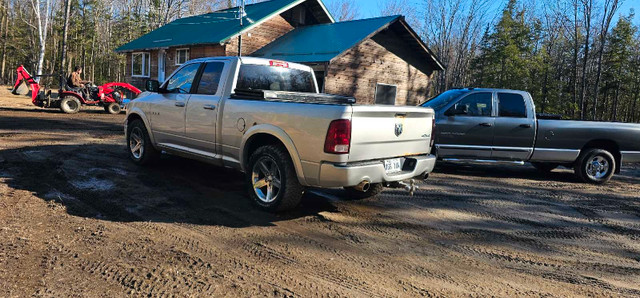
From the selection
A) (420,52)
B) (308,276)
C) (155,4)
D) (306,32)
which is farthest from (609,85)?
(155,4)

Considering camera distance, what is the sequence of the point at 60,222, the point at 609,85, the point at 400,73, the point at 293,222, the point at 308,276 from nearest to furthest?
the point at 308,276, the point at 60,222, the point at 293,222, the point at 400,73, the point at 609,85

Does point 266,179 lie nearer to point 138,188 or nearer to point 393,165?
point 393,165

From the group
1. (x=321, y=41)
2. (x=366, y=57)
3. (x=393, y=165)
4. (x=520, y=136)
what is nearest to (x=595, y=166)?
(x=520, y=136)

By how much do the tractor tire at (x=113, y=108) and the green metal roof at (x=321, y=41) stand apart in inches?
319

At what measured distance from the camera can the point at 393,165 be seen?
4.66 metres

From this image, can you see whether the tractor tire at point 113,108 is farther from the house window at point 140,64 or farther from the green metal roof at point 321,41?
the house window at point 140,64

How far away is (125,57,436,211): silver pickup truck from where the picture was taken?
420cm

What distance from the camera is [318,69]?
20141 mm

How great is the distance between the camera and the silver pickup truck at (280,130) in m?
4.20

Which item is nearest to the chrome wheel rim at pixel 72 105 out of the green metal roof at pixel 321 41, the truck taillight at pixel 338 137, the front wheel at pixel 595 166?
the green metal roof at pixel 321 41

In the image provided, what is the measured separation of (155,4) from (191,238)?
42.3m

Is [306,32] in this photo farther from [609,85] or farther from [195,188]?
[609,85]

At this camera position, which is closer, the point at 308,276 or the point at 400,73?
the point at 308,276

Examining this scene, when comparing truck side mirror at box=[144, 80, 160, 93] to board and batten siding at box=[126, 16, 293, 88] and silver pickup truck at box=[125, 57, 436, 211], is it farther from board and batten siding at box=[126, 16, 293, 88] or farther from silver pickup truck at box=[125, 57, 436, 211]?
board and batten siding at box=[126, 16, 293, 88]
